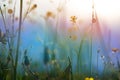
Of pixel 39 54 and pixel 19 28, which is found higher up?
pixel 19 28

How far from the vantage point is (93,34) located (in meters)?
2.71

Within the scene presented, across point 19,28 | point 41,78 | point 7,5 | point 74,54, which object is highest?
point 7,5

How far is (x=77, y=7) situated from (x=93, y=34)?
225mm

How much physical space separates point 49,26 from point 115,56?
521mm

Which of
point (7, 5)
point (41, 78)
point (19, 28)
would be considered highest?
point (7, 5)

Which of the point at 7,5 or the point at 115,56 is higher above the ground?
the point at 7,5

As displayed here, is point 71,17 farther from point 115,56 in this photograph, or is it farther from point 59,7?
point 115,56

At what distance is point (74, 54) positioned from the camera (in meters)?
2.71

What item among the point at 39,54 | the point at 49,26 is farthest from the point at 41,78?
the point at 49,26

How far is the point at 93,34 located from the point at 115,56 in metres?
0.22

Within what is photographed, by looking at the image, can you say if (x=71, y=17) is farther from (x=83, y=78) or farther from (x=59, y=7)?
(x=83, y=78)

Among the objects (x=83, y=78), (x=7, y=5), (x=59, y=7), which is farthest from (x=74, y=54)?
(x=7, y=5)

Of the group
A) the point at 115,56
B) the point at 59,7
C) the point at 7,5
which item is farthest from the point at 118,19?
the point at 7,5

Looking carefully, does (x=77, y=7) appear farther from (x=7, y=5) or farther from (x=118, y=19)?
(x=7, y=5)
